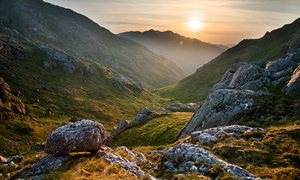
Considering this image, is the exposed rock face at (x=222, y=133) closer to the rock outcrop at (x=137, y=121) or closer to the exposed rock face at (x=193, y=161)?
the exposed rock face at (x=193, y=161)

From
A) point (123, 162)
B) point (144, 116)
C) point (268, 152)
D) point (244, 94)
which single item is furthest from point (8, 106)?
point (268, 152)

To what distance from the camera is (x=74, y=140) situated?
2844 cm

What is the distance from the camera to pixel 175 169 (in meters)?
28.2

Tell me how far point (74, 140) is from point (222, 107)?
2804cm

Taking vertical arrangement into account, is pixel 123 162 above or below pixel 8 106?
above

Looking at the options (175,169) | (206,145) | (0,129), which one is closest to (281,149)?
(206,145)

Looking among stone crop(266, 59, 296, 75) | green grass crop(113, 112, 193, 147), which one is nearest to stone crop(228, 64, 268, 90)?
stone crop(266, 59, 296, 75)

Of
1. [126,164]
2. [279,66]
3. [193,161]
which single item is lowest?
[126,164]

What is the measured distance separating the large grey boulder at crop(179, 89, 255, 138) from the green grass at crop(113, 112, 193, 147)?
1273 cm

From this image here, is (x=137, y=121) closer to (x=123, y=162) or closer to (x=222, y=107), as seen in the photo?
(x=222, y=107)

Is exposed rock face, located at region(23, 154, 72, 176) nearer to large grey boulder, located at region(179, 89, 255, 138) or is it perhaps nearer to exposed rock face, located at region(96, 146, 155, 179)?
exposed rock face, located at region(96, 146, 155, 179)

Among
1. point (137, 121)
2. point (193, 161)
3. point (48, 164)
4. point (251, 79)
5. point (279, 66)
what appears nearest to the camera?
point (48, 164)

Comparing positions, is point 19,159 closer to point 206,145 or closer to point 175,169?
point 175,169

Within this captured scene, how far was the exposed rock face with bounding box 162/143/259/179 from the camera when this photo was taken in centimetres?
2527
